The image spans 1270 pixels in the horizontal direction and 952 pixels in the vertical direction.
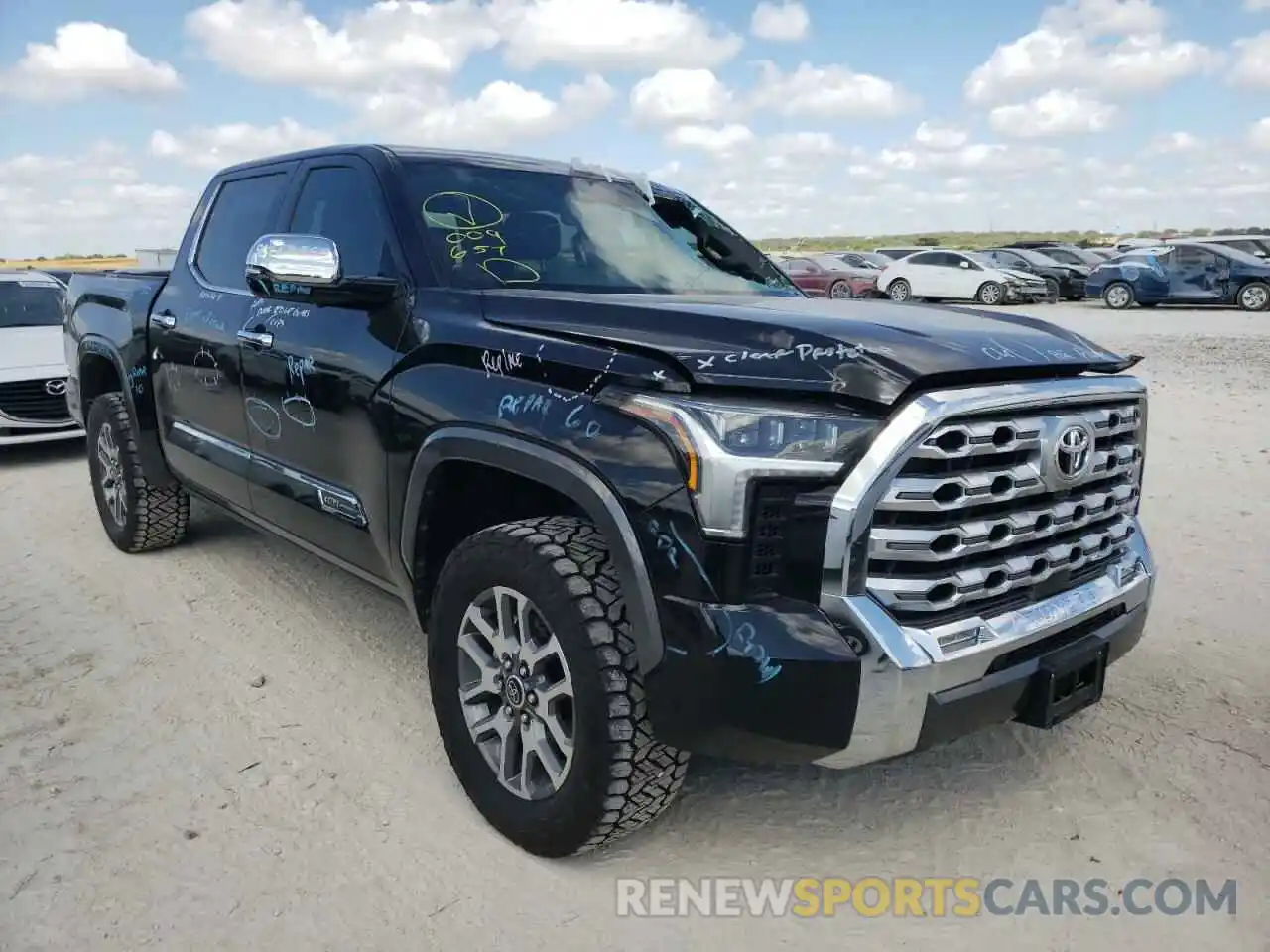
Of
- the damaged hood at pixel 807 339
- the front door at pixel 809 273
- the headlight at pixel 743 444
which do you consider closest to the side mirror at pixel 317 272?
the damaged hood at pixel 807 339

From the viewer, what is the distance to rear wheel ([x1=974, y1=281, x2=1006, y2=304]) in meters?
23.3

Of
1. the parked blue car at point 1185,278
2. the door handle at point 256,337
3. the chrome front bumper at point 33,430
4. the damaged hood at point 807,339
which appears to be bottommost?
the chrome front bumper at point 33,430

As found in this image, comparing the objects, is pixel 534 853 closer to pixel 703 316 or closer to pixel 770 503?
pixel 770 503

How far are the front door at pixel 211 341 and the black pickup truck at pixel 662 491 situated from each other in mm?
482

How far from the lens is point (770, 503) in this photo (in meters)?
2.19

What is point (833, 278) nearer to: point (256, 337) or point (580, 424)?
point (256, 337)

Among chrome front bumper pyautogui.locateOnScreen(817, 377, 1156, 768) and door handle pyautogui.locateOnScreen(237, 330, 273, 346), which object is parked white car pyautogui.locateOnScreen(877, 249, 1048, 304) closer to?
door handle pyautogui.locateOnScreen(237, 330, 273, 346)

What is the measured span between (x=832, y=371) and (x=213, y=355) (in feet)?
9.43

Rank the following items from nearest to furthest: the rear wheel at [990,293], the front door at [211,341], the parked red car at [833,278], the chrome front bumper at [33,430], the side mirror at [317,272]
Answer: the side mirror at [317,272] → the front door at [211,341] → the chrome front bumper at [33,430] → the rear wheel at [990,293] → the parked red car at [833,278]

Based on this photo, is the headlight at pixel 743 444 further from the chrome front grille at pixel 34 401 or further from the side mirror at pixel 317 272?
the chrome front grille at pixel 34 401

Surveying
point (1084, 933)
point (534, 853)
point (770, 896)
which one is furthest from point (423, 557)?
point (1084, 933)

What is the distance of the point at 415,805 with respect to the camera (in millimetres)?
2947

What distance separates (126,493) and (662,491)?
13.0ft

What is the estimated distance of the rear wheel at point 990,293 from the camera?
76.5 feet
